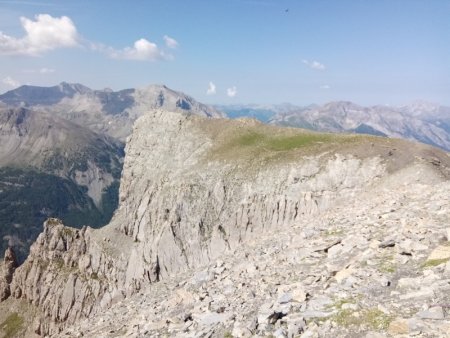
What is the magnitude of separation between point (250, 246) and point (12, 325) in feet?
338

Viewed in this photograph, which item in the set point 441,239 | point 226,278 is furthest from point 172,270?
point 441,239

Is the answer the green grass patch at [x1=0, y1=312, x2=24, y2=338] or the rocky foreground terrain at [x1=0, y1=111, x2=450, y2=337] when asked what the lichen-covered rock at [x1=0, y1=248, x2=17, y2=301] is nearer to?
the rocky foreground terrain at [x1=0, y1=111, x2=450, y2=337]

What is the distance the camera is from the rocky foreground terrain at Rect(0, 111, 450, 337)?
69.9 ft

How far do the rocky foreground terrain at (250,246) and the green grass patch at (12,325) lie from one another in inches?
23.2

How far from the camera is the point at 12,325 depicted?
404 ft

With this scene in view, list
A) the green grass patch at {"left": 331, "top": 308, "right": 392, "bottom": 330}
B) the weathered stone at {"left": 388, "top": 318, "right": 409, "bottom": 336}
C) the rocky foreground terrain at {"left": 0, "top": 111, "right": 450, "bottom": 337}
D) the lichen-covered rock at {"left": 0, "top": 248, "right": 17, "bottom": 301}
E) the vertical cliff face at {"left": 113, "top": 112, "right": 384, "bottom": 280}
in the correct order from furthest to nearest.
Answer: the lichen-covered rock at {"left": 0, "top": 248, "right": 17, "bottom": 301} < the vertical cliff face at {"left": 113, "top": 112, "right": 384, "bottom": 280} < the rocky foreground terrain at {"left": 0, "top": 111, "right": 450, "bottom": 337} < the green grass patch at {"left": 331, "top": 308, "right": 392, "bottom": 330} < the weathered stone at {"left": 388, "top": 318, "right": 409, "bottom": 336}

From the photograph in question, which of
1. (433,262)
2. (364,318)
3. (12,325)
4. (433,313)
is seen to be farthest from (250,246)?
(12,325)

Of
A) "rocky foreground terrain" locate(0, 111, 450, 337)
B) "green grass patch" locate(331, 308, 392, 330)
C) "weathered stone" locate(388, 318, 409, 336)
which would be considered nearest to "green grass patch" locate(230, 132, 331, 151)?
"rocky foreground terrain" locate(0, 111, 450, 337)

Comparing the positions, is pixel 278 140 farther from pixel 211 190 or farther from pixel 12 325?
pixel 12 325

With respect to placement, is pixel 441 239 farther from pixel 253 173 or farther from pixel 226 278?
pixel 253 173

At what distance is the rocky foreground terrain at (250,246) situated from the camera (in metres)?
21.3

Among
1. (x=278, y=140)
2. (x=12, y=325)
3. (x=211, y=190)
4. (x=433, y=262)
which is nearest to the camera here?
(x=433, y=262)

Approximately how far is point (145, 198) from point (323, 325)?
87.3 meters

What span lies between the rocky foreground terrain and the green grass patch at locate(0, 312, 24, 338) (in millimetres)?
590
